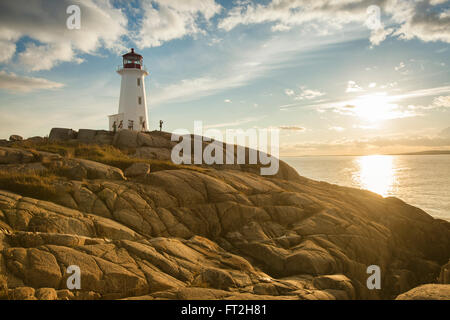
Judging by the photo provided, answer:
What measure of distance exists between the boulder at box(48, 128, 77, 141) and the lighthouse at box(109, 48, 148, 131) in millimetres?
10413

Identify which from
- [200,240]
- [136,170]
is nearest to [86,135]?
[136,170]

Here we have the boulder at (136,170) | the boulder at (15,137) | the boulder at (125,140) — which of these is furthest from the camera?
the boulder at (125,140)

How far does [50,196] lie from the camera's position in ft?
42.2

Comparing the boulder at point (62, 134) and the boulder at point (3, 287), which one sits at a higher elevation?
the boulder at point (62, 134)

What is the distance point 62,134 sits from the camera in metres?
32.3

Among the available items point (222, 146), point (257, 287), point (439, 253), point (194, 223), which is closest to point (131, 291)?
point (257, 287)

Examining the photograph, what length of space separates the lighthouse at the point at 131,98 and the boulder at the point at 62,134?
10.4 m

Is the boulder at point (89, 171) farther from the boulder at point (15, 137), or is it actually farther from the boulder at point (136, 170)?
the boulder at point (15, 137)

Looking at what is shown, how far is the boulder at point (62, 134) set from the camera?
104 feet

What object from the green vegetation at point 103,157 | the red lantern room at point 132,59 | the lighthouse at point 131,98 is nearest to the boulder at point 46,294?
the green vegetation at point 103,157

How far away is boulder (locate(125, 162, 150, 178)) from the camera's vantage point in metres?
17.8

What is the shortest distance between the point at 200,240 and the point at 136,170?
23.9 feet

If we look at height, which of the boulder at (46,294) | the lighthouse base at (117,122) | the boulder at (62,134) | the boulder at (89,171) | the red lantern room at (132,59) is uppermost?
the red lantern room at (132,59)
